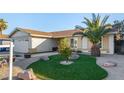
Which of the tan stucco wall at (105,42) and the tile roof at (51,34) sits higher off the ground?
the tile roof at (51,34)

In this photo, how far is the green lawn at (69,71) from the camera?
11160 mm

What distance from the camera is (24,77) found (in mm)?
9906

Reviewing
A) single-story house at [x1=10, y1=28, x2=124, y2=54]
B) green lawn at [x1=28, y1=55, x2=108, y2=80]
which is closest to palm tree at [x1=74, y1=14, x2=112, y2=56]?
single-story house at [x1=10, y1=28, x2=124, y2=54]

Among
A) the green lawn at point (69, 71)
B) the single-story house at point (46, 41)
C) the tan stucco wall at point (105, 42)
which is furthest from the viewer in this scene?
the tan stucco wall at point (105, 42)

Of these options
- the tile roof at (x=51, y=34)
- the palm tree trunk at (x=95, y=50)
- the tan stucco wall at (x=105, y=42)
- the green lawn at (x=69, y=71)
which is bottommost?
the green lawn at (x=69, y=71)

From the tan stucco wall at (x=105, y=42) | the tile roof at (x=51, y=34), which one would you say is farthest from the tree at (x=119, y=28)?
the tile roof at (x=51, y=34)

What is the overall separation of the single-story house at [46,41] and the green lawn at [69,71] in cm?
359

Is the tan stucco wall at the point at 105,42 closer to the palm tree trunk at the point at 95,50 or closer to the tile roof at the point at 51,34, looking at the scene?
the palm tree trunk at the point at 95,50

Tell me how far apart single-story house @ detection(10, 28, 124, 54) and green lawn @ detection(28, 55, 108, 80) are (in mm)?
3587

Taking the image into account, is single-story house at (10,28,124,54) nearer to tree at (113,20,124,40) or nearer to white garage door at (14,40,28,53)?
white garage door at (14,40,28,53)
